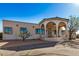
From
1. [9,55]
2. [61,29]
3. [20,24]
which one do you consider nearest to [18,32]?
[20,24]

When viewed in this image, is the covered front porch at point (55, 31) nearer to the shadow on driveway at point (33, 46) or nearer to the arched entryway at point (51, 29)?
the arched entryway at point (51, 29)

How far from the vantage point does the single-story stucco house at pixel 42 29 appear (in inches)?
210

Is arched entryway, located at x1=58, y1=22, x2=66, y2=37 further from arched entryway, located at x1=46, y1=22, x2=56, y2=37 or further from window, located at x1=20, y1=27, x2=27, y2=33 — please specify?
window, located at x1=20, y1=27, x2=27, y2=33

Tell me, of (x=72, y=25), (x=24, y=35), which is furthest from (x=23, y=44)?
(x=72, y=25)

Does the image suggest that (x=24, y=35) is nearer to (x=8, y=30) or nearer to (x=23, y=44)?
(x=23, y=44)

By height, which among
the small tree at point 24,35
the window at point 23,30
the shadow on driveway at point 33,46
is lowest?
the shadow on driveway at point 33,46

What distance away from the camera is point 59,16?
530cm

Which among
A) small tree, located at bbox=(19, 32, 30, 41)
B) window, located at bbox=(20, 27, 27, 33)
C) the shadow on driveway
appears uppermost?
window, located at bbox=(20, 27, 27, 33)

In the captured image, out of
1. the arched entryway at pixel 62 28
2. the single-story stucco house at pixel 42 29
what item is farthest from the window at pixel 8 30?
the arched entryway at pixel 62 28

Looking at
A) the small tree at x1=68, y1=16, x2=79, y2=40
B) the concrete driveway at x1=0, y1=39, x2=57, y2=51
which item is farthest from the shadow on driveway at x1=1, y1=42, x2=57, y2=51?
the small tree at x1=68, y1=16, x2=79, y2=40

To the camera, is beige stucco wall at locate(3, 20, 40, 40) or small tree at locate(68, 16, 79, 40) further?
beige stucco wall at locate(3, 20, 40, 40)

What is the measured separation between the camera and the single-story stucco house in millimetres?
5324

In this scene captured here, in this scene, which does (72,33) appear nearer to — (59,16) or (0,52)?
(59,16)

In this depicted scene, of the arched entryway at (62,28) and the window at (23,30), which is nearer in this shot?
the arched entryway at (62,28)
